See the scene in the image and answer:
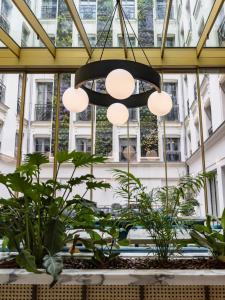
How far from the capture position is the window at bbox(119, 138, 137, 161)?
6.44 m

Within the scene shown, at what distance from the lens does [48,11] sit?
5250 mm

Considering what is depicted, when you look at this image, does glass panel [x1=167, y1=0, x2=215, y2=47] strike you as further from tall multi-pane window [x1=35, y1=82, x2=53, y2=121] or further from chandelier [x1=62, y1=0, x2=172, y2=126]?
tall multi-pane window [x1=35, y1=82, x2=53, y2=121]

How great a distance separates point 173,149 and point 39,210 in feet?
16.7

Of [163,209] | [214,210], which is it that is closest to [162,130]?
[214,210]

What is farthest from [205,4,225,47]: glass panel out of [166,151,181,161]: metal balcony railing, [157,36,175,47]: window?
[166,151,181,161]: metal balcony railing

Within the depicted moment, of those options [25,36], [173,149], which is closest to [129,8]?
[25,36]

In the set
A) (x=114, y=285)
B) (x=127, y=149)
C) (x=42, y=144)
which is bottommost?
(x=114, y=285)

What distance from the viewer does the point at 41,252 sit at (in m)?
1.96

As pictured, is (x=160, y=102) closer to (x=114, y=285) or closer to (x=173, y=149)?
(x=114, y=285)

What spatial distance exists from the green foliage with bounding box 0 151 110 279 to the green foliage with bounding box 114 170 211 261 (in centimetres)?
25

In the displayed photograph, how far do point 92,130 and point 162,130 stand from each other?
1502 millimetres

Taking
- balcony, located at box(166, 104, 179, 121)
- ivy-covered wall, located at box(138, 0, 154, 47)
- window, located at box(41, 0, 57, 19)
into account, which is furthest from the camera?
balcony, located at box(166, 104, 179, 121)

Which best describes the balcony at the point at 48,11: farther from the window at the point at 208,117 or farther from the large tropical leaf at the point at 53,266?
the window at the point at 208,117

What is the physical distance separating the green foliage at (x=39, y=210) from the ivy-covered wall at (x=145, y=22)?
4086mm
